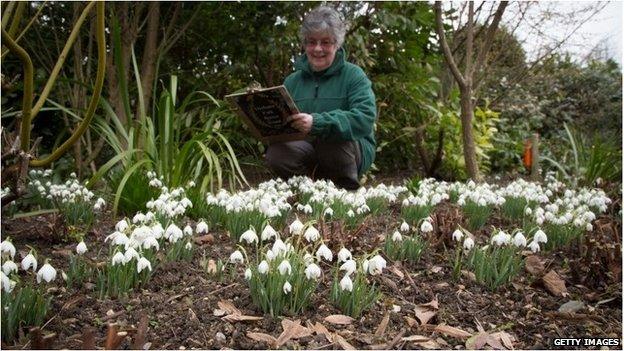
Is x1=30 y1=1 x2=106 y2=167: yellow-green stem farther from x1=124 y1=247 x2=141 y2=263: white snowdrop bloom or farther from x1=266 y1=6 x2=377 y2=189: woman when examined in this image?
x1=266 y1=6 x2=377 y2=189: woman

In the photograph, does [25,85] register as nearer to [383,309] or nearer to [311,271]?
[311,271]

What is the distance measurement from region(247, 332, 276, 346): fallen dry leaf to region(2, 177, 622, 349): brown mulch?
0.01 metres

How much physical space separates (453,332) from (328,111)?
2825 millimetres

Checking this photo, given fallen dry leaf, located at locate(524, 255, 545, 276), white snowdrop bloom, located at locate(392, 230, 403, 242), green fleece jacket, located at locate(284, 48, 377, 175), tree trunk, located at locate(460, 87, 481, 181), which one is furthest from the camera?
tree trunk, located at locate(460, 87, 481, 181)

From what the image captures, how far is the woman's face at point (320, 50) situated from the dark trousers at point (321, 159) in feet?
2.06

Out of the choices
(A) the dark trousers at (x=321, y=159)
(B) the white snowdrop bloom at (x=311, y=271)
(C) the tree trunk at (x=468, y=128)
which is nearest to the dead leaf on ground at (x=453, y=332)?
(B) the white snowdrop bloom at (x=311, y=271)

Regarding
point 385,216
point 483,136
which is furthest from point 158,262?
point 483,136

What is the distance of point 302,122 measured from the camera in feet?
12.0

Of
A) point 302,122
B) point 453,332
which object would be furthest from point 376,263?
point 302,122

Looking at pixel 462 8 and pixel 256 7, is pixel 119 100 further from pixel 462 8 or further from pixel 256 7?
pixel 462 8

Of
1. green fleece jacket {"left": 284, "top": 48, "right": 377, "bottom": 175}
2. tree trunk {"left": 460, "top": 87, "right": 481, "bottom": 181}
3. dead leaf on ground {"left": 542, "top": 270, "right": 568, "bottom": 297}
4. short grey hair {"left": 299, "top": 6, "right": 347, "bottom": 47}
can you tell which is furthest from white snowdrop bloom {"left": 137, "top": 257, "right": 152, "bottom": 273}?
tree trunk {"left": 460, "top": 87, "right": 481, "bottom": 181}

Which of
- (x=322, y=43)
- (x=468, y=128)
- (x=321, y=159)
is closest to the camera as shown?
(x=322, y=43)

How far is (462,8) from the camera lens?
6148 millimetres

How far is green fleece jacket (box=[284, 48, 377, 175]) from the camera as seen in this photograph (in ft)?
12.7
